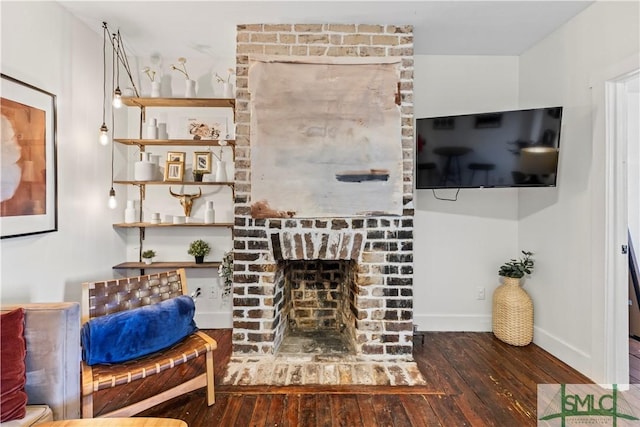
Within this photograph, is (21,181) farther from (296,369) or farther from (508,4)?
(508,4)

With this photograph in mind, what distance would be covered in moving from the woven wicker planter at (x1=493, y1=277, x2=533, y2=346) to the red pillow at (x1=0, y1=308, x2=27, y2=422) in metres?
3.15

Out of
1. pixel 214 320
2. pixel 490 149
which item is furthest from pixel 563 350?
pixel 214 320

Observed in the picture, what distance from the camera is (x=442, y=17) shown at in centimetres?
243

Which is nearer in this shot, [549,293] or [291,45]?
[291,45]

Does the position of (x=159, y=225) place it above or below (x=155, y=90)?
below

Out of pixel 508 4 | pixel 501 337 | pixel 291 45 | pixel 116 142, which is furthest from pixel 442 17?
pixel 116 142

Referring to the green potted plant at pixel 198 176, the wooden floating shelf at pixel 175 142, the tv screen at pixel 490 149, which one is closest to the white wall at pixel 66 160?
the wooden floating shelf at pixel 175 142

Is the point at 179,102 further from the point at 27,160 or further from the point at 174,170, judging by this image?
the point at 27,160

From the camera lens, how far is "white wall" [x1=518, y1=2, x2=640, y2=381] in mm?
2209

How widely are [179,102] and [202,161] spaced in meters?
0.54

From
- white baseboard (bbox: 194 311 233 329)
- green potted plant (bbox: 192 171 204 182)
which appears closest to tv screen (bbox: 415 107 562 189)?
green potted plant (bbox: 192 171 204 182)

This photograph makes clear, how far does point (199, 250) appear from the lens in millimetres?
3012

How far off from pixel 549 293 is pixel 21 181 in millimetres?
3773

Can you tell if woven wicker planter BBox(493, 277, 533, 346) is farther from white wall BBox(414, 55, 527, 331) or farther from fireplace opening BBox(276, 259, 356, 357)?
fireplace opening BBox(276, 259, 356, 357)
